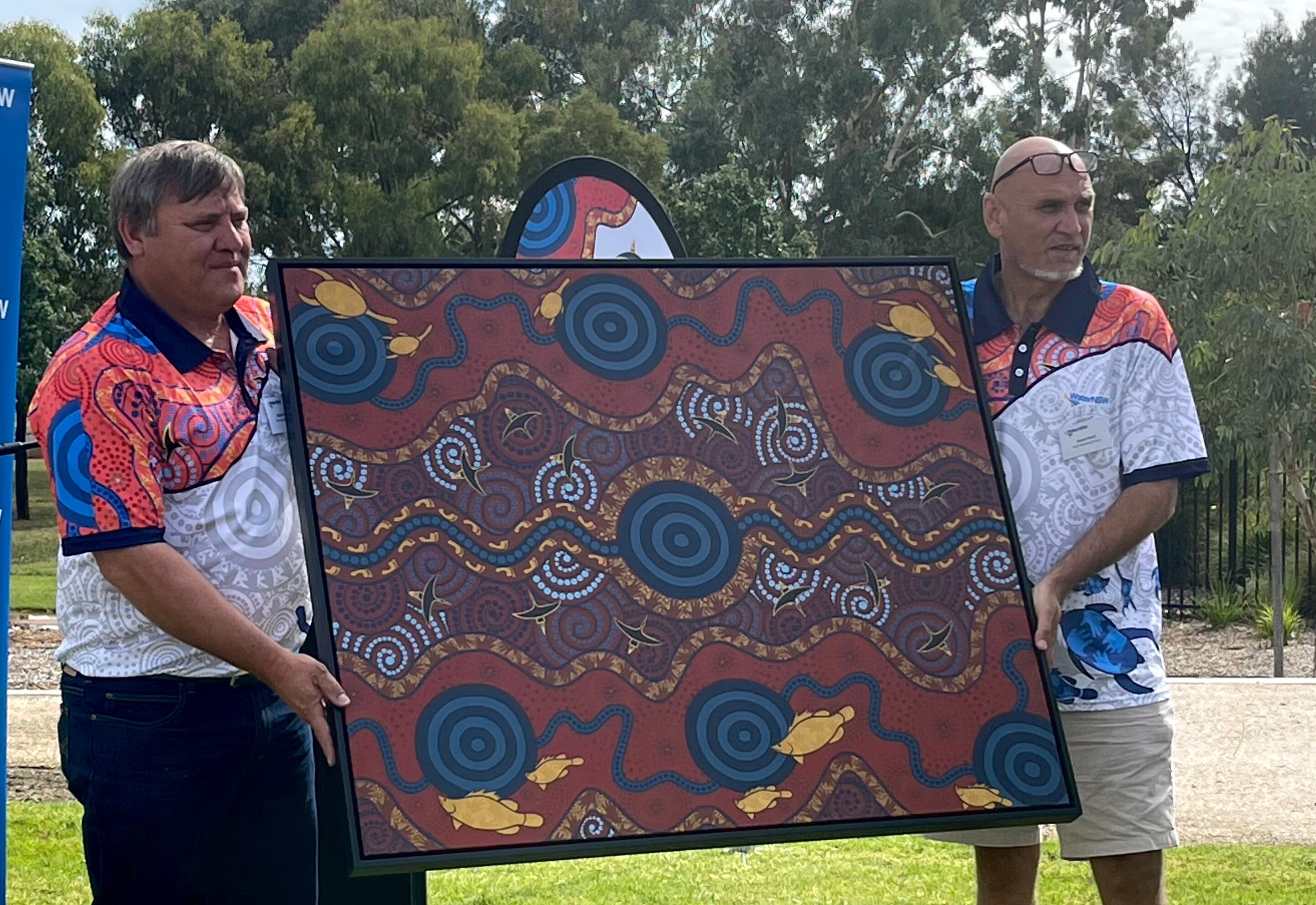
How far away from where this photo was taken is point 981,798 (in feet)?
8.85

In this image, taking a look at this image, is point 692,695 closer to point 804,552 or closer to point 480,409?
point 804,552

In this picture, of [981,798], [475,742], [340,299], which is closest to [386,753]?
[475,742]

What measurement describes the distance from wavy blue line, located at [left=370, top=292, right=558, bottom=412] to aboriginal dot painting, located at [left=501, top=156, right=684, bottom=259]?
6.52 ft

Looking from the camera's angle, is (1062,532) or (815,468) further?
(1062,532)

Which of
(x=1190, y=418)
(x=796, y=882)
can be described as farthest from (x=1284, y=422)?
(x=1190, y=418)

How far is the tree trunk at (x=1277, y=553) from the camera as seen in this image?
10906mm

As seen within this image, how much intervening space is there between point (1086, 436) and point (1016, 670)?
60 cm

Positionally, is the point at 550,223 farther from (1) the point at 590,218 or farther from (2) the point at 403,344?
(2) the point at 403,344

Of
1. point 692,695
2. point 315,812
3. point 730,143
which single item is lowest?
point 315,812

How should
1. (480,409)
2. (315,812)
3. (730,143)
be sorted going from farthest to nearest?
1. (730,143)
2. (315,812)
3. (480,409)

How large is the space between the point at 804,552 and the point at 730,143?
3427 cm

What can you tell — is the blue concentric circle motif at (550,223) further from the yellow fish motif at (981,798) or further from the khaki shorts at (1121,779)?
the yellow fish motif at (981,798)

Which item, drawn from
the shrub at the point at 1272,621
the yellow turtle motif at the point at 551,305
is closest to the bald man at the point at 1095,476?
the yellow turtle motif at the point at 551,305

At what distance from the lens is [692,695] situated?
2670 mm
